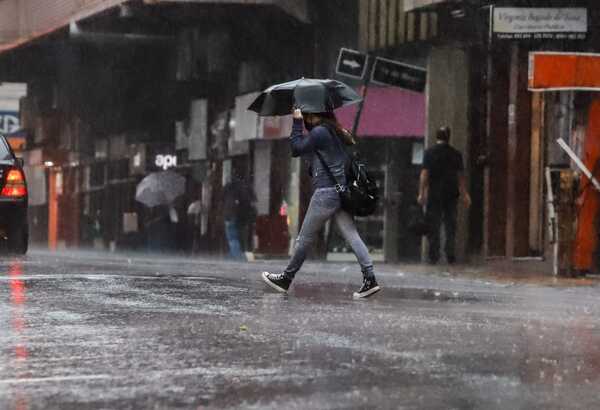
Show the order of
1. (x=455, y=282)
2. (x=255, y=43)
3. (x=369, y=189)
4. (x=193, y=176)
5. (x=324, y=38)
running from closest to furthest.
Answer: (x=369, y=189) → (x=455, y=282) → (x=324, y=38) → (x=255, y=43) → (x=193, y=176)

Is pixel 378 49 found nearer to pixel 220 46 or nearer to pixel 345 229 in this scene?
pixel 220 46

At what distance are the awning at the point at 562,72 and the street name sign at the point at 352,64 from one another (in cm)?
631

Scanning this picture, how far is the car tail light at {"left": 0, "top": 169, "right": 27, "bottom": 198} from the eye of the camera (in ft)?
63.2

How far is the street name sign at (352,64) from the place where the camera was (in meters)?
25.1

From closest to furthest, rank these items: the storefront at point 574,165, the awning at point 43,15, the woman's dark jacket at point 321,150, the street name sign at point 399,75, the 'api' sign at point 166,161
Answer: the woman's dark jacket at point 321,150, the storefront at point 574,165, the street name sign at point 399,75, the awning at point 43,15, the 'api' sign at point 166,161

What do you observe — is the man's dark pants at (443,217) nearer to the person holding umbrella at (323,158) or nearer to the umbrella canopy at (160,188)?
the person holding umbrella at (323,158)

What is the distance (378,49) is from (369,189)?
14.6 m

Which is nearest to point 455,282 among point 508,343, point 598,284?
point 598,284

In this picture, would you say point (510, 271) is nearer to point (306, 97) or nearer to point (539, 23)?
point (539, 23)

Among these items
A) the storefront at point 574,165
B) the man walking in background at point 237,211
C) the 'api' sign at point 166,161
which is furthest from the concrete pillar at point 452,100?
the 'api' sign at point 166,161

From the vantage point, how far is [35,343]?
8.84m

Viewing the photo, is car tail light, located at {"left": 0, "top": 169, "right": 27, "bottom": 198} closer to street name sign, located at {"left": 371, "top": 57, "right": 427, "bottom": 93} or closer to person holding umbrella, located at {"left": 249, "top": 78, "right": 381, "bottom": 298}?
person holding umbrella, located at {"left": 249, "top": 78, "right": 381, "bottom": 298}

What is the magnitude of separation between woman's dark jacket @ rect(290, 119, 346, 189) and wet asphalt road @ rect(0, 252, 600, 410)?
0.99 m

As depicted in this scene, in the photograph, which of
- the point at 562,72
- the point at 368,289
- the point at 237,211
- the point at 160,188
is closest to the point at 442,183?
the point at 562,72
